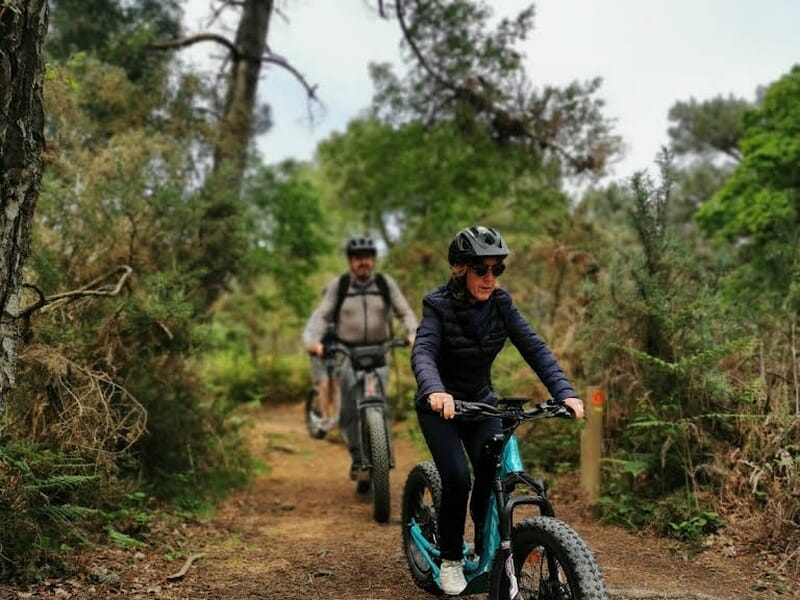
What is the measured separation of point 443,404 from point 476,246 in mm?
905

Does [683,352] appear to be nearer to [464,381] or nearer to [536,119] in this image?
[464,381]

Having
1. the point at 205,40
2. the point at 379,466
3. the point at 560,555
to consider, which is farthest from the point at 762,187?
the point at 560,555

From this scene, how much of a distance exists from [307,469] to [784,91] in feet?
35.0

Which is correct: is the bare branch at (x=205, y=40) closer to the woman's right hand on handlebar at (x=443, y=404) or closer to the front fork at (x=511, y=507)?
the woman's right hand on handlebar at (x=443, y=404)

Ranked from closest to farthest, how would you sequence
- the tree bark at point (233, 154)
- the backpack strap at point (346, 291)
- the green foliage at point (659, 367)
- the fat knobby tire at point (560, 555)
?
the fat knobby tire at point (560, 555) < the green foliage at point (659, 367) < the backpack strap at point (346, 291) < the tree bark at point (233, 154)

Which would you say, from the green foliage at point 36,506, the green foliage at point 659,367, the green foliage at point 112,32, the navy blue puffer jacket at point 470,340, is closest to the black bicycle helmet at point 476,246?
the navy blue puffer jacket at point 470,340

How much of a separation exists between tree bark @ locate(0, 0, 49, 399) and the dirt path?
64.5 inches

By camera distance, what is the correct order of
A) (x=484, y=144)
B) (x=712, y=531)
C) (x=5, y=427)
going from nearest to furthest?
(x=5, y=427) < (x=712, y=531) < (x=484, y=144)

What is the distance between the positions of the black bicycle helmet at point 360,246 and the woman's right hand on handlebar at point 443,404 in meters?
3.93

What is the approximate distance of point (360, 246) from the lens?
23.7ft

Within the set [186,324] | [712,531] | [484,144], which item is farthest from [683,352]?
[484,144]

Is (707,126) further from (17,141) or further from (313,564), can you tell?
(17,141)

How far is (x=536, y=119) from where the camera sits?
11828 mm

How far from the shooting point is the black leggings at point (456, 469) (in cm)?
388
